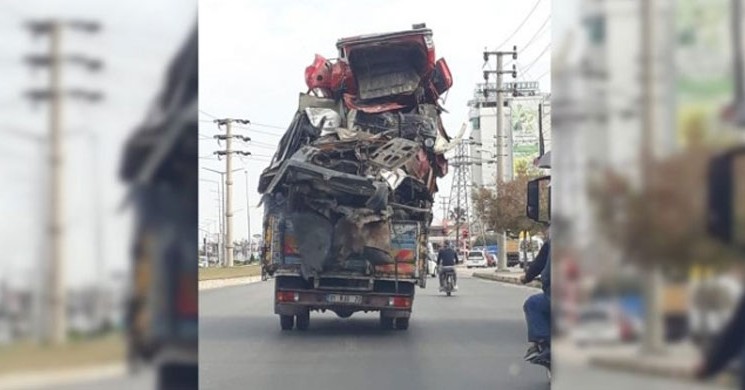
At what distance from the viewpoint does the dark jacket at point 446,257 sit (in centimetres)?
1786

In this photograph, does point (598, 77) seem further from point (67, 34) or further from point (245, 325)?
point (245, 325)

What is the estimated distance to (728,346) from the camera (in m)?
1.40

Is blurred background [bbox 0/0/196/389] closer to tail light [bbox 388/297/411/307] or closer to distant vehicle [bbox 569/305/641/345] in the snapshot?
distant vehicle [bbox 569/305/641/345]

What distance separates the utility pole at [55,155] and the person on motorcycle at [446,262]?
52.8 ft

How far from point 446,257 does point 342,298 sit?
828 centimetres

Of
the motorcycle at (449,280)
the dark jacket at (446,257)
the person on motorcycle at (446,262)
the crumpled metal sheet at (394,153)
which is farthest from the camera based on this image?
the dark jacket at (446,257)

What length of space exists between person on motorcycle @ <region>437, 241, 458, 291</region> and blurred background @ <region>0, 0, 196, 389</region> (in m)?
16.0

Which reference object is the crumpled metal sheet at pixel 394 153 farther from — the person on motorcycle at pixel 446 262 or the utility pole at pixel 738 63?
the person on motorcycle at pixel 446 262

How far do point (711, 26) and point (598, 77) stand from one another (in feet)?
0.59

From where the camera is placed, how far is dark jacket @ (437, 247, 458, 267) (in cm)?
1786

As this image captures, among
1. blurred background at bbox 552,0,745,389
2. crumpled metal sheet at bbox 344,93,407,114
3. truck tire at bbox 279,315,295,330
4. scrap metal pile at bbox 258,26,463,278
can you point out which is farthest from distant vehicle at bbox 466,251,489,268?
blurred background at bbox 552,0,745,389

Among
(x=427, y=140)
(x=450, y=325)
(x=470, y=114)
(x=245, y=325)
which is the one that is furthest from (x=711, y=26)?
(x=450, y=325)

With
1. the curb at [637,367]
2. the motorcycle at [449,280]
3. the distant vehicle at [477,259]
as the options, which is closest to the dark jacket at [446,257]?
the motorcycle at [449,280]

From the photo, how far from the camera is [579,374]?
155 centimetres
